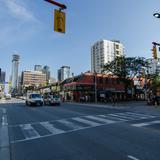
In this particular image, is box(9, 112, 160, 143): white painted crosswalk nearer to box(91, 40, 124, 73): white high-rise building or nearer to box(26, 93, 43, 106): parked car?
box(26, 93, 43, 106): parked car

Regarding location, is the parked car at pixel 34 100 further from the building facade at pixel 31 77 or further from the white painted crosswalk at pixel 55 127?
the building facade at pixel 31 77

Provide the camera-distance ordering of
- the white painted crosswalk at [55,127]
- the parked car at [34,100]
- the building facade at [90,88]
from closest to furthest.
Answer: the white painted crosswalk at [55,127] → the parked car at [34,100] → the building facade at [90,88]

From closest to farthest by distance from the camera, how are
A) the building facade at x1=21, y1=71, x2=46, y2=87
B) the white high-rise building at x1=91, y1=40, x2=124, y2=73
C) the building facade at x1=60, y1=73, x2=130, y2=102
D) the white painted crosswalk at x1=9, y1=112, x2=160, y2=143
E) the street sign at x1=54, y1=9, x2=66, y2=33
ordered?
the street sign at x1=54, y1=9, x2=66, y2=33 → the white painted crosswalk at x1=9, y1=112, x2=160, y2=143 → the building facade at x1=60, y1=73, x2=130, y2=102 → the white high-rise building at x1=91, y1=40, x2=124, y2=73 → the building facade at x1=21, y1=71, x2=46, y2=87

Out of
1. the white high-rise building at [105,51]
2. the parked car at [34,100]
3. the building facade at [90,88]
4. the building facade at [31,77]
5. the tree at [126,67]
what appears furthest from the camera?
the building facade at [31,77]

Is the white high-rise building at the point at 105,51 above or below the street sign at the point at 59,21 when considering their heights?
above

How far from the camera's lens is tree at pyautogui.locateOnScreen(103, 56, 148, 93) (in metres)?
55.2

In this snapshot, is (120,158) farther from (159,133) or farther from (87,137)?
(159,133)

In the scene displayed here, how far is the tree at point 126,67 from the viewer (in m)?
55.2

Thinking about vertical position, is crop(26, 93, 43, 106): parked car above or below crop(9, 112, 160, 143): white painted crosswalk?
above

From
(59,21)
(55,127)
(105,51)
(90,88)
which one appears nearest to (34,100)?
(55,127)

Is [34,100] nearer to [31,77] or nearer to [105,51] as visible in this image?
[105,51]

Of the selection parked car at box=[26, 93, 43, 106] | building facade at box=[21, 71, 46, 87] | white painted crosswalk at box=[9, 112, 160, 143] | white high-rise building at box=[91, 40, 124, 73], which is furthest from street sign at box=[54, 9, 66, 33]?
building facade at box=[21, 71, 46, 87]

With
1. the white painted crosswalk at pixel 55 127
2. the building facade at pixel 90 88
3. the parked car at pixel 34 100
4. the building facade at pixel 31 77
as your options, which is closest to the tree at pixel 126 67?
the building facade at pixel 90 88

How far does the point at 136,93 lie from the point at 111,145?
69972 millimetres
